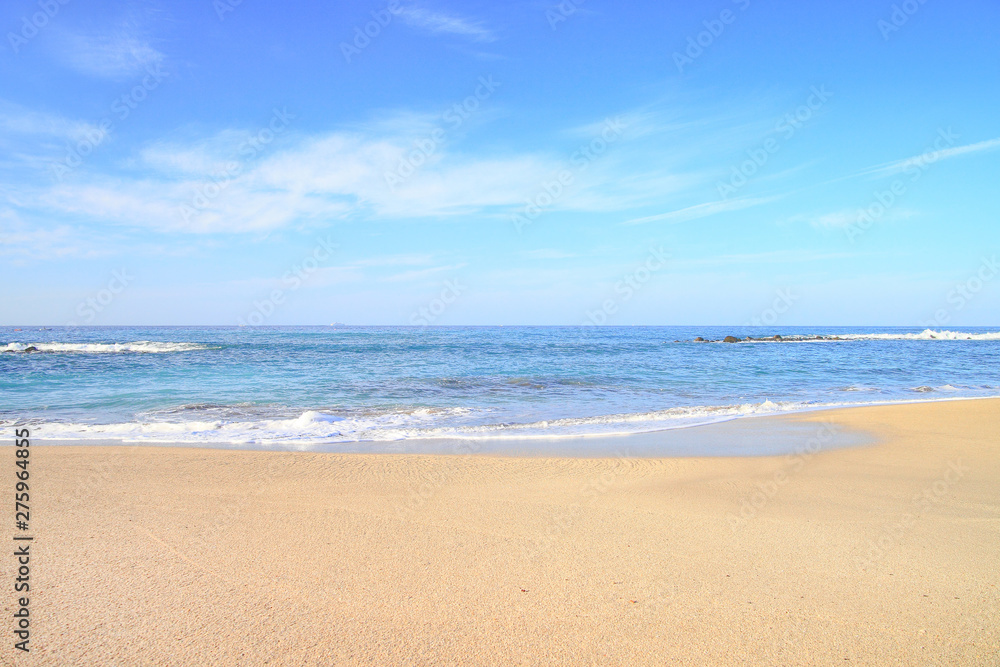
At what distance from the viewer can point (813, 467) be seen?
721 centimetres

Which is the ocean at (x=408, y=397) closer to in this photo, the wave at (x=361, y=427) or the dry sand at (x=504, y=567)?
the wave at (x=361, y=427)

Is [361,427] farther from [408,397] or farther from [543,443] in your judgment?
[408,397]

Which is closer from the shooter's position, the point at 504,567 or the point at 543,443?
the point at 504,567

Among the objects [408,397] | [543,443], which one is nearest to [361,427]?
[543,443]

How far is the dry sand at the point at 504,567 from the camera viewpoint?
111 inches

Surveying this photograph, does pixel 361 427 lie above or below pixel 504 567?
below

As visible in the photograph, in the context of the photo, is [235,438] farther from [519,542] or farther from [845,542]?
[845,542]

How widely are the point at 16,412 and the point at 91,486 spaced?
8.51 metres

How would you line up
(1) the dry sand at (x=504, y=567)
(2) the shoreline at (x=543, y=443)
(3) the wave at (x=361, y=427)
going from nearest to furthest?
(1) the dry sand at (x=504, y=567), (2) the shoreline at (x=543, y=443), (3) the wave at (x=361, y=427)

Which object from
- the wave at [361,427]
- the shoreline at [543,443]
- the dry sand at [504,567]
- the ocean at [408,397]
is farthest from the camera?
the ocean at [408,397]

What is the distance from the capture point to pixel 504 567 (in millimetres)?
3746

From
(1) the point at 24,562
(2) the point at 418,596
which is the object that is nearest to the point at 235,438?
(1) the point at 24,562

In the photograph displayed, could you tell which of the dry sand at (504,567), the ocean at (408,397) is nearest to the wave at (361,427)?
the ocean at (408,397)

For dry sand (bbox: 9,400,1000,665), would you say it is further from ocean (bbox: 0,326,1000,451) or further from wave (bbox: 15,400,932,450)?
ocean (bbox: 0,326,1000,451)
